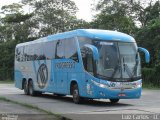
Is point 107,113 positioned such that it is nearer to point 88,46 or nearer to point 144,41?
point 88,46

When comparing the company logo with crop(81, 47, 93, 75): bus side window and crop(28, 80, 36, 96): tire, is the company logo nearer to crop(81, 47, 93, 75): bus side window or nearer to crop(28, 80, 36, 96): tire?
crop(28, 80, 36, 96): tire

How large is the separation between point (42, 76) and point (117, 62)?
23.5 feet

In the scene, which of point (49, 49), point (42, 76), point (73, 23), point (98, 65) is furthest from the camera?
point (73, 23)

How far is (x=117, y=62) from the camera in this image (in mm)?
18906

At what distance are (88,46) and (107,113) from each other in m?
3.86

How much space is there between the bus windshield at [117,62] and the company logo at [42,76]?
6.20 m

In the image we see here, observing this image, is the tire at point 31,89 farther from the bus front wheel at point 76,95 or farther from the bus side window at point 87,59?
the bus side window at point 87,59

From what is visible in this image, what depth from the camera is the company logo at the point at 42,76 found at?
24544 mm

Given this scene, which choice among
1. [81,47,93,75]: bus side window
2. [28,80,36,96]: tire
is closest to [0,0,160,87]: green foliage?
[28,80,36,96]: tire

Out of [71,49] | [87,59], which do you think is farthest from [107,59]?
[71,49]

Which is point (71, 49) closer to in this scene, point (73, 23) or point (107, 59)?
point (107, 59)

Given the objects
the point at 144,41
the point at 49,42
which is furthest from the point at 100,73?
the point at 144,41

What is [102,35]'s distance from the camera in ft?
63.8

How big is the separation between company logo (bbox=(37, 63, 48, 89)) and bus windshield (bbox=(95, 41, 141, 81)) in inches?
244
